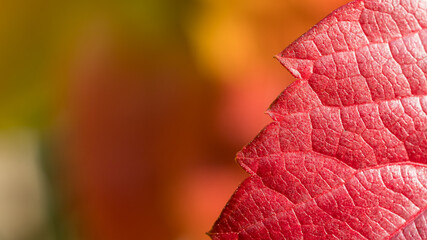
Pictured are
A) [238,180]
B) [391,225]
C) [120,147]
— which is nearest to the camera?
[391,225]

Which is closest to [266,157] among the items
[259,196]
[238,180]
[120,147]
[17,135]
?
[259,196]

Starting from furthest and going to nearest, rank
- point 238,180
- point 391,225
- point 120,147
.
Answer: point 120,147, point 238,180, point 391,225

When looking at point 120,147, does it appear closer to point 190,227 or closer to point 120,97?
point 120,97

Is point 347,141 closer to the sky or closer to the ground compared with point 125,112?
closer to the sky

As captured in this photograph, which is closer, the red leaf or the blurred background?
the red leaf

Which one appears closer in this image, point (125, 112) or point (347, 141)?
point (347, 141)
